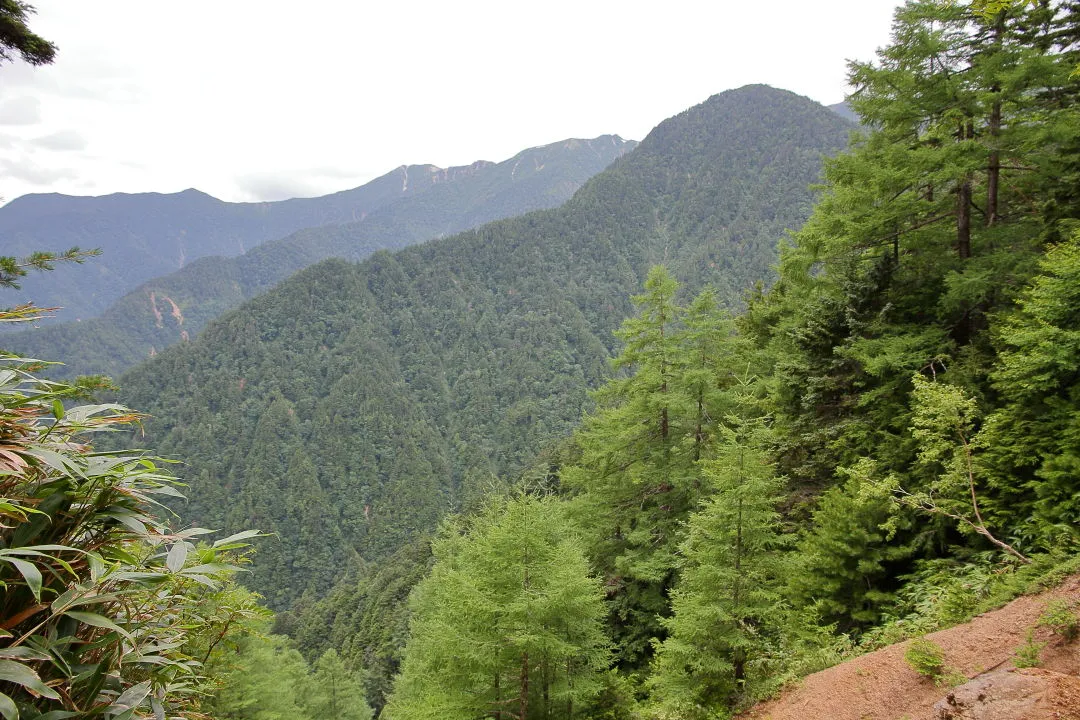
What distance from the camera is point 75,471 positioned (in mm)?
1909

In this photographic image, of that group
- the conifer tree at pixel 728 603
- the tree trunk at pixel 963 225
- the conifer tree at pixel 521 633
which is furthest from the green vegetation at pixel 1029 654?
the tree trunk at pixel 963 225

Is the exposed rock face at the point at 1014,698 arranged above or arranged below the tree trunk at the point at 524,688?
above

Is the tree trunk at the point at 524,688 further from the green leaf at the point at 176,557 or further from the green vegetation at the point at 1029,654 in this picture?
the green leaf at the point at 176,557

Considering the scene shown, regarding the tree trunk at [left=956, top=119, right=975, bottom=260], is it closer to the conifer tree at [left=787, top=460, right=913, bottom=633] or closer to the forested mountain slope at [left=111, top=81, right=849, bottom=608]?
the conifer tree at [left=787, top=460, right=913, bottom=633]

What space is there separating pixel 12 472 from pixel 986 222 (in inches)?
563

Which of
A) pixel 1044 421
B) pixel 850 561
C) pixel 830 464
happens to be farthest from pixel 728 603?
pixel 830 464

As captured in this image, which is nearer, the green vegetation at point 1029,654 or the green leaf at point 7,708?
the green leaf at point 7,708

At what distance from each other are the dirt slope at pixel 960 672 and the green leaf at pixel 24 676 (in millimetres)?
5676

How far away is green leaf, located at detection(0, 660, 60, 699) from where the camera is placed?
5.22 feet

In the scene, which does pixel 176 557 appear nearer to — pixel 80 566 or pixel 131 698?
pixel 80 566

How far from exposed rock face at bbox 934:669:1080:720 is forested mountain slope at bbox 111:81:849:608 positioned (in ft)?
306

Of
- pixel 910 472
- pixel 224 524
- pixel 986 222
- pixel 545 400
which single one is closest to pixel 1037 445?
pixel 910 472

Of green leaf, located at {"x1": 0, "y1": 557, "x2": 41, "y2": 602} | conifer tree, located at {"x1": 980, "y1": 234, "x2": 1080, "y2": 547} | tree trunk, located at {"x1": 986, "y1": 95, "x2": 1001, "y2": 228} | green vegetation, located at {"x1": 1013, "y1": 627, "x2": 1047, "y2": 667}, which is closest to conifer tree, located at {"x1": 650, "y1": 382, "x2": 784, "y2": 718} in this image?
conifer tree, located at {"x1": 980, "y1": 234, "x2": 1080, "y2": 547}

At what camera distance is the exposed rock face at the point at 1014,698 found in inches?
155
